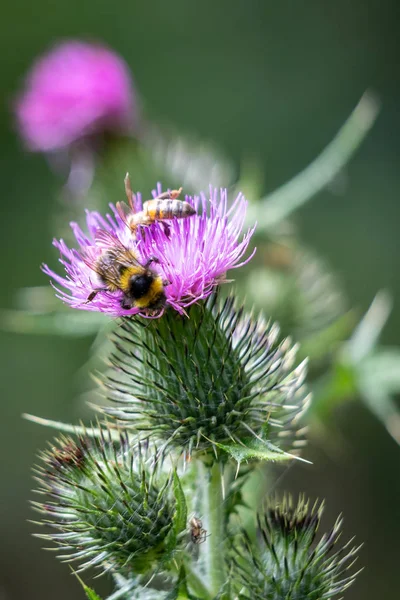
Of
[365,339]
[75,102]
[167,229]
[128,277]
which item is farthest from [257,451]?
[75,102]

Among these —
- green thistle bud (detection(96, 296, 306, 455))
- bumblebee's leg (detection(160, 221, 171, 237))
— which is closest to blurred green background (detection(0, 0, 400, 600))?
green thistle bud (detection(96, 296, 306, 455))

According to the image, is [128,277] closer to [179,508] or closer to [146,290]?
[146,290]

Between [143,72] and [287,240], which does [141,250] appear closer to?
[287,240]

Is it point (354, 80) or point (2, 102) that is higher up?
point (2, 102)

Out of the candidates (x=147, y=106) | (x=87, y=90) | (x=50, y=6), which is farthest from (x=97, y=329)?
(x=50, y=6)

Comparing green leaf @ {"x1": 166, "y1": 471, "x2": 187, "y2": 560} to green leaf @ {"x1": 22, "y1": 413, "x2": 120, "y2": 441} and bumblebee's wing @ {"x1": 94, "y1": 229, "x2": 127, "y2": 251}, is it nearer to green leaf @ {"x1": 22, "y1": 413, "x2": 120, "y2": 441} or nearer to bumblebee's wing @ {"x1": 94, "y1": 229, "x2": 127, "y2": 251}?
green leaf @ {"x1": 22, "y1": 413, "x2": 120, "y2": 441}

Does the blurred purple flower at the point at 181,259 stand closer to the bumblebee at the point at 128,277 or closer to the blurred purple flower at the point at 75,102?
the bumblebee at the point at 128,277

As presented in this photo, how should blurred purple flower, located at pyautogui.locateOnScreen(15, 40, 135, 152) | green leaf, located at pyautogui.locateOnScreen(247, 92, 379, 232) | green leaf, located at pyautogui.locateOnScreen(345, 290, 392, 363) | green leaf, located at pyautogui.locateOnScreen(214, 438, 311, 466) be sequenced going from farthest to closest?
blurred purple flower, located at pyautogui.locateOnScreen(15, 40, 135, 152), green leaf, located at pyautogui.locateOnScreen(247, 92, 379, 232), green leaf, located at pyautogui.locateOnScreen(345, 290, 392, 363), green leaf, located at pyautogui.locateOnScreen(214, 438, 311, 466)
